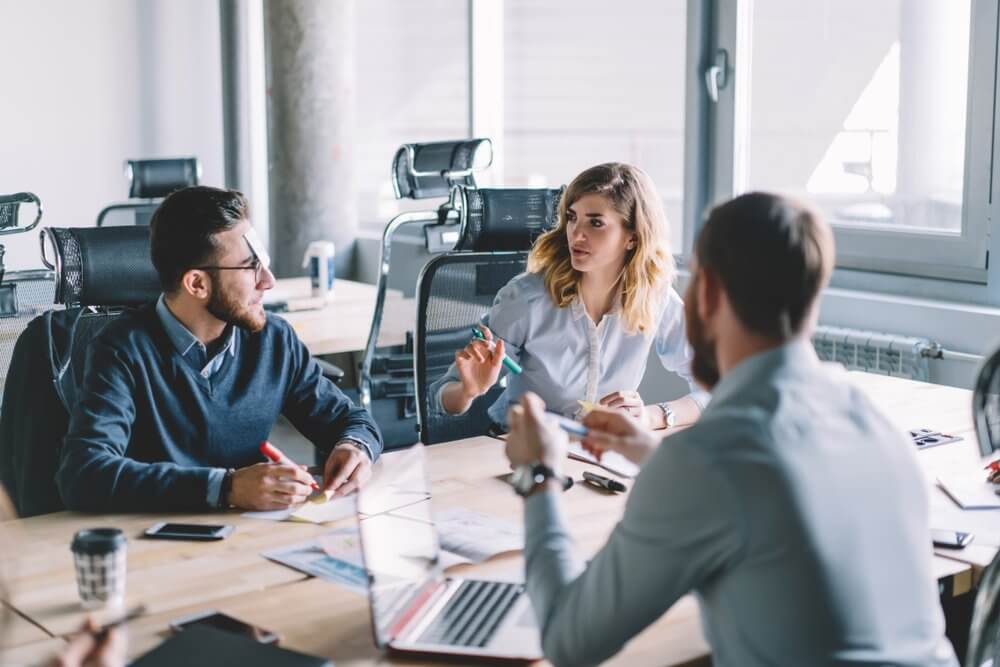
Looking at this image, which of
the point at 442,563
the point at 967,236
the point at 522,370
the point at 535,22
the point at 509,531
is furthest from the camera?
the point at 535,22

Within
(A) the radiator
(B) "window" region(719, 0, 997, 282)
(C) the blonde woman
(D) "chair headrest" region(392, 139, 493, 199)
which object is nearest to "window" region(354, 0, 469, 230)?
(B) "window" region(719, 0, 997, 282)

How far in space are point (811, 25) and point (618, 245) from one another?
1.66 meters

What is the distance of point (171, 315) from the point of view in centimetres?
230

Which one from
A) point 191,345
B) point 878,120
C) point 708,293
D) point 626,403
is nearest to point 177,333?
point 191,345

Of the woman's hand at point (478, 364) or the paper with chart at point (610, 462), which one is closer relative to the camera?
the paper with chart at point (610, 462)

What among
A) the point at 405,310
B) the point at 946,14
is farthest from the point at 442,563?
the point at 946,14

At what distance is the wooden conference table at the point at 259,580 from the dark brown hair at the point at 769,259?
44 cm

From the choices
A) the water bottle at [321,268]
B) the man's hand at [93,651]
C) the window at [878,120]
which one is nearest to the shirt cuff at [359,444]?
the man's hand at [93,651]

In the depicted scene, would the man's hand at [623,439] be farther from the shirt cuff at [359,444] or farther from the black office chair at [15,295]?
the black office chair at [15,295]

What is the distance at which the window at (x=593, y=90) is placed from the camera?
4.89 meters

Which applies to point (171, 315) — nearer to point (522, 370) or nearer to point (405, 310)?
point (522, 370)

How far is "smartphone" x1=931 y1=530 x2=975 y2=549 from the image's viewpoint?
185 cm

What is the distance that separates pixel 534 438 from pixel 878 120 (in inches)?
110

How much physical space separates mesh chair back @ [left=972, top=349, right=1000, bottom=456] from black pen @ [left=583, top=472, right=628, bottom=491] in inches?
25.5
